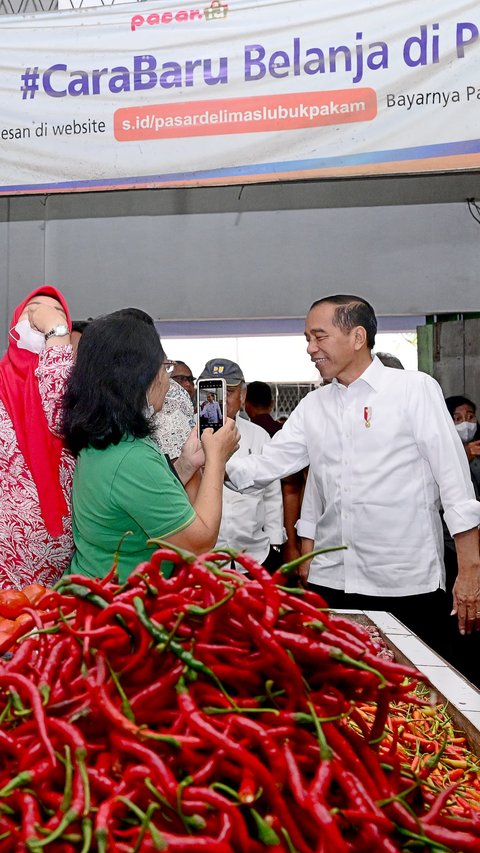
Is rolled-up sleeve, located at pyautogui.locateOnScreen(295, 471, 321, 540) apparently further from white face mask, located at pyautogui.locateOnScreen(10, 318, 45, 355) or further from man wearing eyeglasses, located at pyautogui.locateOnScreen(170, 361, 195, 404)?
man wearing eyeglasses, located at pyautogui.locateOnScreen(170, 361, 195, 404)

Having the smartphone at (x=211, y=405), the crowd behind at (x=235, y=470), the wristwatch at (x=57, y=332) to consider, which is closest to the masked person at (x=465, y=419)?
the crowd behind at (x=235, y=470)

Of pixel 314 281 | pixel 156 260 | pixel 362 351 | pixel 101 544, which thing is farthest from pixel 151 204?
pixel 101 544

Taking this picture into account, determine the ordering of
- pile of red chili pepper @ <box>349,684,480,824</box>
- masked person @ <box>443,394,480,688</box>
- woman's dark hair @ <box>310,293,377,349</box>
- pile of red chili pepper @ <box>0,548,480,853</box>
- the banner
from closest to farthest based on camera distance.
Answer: pile of red chili pepper @ <box>0,548,480,853</box> < pile of red chili pepper @ <box>349,684,480,824</box> < woman's dark hair @ <box>310,293,377,349</box> < masked person @ <box>443,394,480,688</box> < the banner

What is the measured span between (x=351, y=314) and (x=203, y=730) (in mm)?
2110

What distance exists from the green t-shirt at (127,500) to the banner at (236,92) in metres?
2.01

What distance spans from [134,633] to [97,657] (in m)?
0.05

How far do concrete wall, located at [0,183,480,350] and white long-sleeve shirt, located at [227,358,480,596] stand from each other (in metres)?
2.47

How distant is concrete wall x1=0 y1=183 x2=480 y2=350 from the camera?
16.7 ft

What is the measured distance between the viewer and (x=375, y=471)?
2697 millimetres

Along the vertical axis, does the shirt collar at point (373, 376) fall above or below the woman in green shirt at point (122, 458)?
above

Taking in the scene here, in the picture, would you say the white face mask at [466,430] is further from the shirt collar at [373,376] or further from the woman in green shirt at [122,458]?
the woman in green shirt at [122,458]

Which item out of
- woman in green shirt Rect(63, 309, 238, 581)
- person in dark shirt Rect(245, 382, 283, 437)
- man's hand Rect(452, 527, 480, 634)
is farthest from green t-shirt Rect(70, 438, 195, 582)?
person in dark shirt Rect(245, 382, 283, 437)

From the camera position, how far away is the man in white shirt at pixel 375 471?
2652 millimetres

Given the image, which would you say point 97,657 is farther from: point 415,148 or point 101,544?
point 415,148
